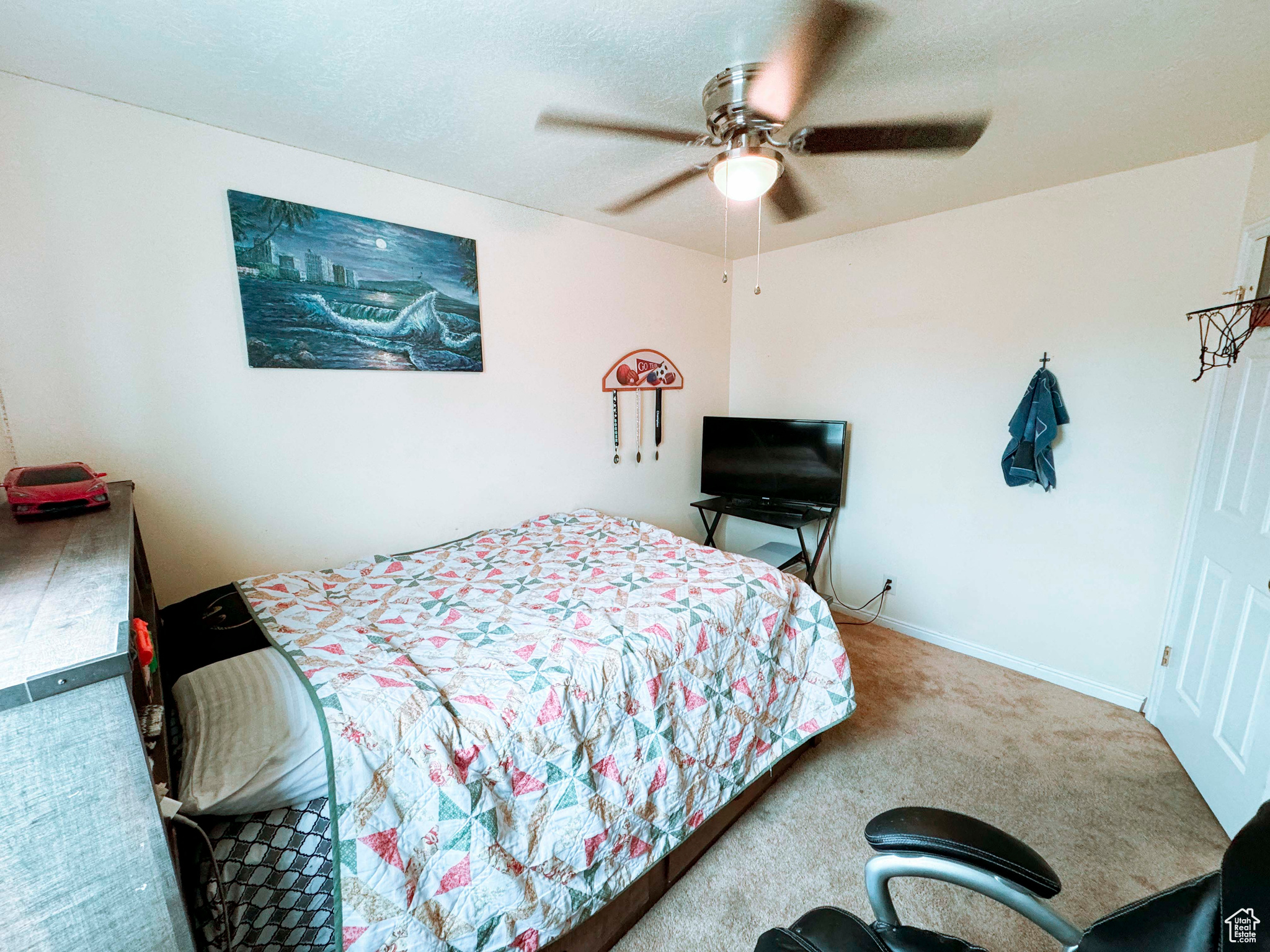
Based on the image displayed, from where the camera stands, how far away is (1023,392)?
8.17 feet

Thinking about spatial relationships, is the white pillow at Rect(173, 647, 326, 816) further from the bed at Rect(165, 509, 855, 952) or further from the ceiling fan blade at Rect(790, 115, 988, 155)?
the ceiling fan blade at Rect(790, 115, 988, 155)

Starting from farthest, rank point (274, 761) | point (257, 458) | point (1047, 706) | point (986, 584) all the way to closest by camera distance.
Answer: point (986, 584)
point (1047, 706)
point (257, 458)
point (274, 761)

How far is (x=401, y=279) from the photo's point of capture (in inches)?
84.6

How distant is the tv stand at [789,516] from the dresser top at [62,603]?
2.71 m

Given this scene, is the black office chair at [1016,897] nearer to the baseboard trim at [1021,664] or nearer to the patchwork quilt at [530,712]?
the patchwork quilt at [530,712]

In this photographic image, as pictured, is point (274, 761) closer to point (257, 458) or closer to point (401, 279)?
point (257, 458)

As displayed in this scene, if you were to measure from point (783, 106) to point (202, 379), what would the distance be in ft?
6.91

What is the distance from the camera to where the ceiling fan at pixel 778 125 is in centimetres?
125

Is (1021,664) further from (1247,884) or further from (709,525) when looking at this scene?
(1247,884)

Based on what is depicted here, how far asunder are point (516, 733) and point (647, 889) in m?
0.74

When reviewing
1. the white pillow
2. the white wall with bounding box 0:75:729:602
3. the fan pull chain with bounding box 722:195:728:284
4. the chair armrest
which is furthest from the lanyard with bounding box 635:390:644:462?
the chair armrest

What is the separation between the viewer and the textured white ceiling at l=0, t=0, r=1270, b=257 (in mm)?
1214

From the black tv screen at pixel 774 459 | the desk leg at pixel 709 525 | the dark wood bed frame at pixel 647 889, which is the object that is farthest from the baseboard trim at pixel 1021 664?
the dark wood bed frame at pixel 647 889

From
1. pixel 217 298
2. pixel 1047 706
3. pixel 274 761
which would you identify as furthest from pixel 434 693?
pixel 1047 706
